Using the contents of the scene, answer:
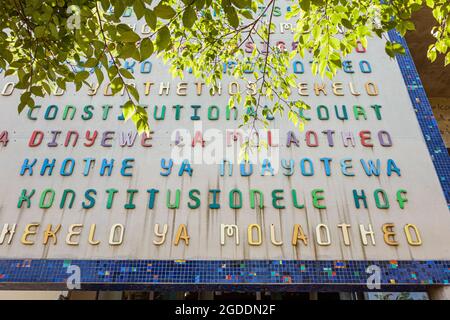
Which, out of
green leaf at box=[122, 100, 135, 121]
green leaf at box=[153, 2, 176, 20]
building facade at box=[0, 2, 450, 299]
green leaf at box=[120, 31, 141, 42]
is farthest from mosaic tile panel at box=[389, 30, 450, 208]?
green leaf at box=[120, 31, 141, 42]

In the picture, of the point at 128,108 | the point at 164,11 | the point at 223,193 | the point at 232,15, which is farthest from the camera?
the point at 223,193

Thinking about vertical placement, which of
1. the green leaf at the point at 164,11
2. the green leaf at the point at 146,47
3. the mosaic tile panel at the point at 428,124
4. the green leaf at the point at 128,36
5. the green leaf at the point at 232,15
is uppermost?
the mosaic tile panel at the point at 428,124

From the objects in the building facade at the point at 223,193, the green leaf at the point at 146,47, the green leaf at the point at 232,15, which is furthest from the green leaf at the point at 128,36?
the building facade at the point at 223,193

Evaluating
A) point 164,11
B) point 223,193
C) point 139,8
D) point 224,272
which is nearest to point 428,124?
point 223,193

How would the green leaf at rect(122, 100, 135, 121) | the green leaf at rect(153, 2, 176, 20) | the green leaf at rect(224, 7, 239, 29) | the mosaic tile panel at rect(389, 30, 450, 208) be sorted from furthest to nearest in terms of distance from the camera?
1. the mosaic tile panel at rect(389, 30, 450, 208)
2. the green leaf at rect(122, 100, 135, 121)
3. the green leaf at rect(224, 7, 239, 29)
4. the green leaf at rect(153, 2, 176, 20)

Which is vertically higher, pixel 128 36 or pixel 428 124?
pixel 428 124

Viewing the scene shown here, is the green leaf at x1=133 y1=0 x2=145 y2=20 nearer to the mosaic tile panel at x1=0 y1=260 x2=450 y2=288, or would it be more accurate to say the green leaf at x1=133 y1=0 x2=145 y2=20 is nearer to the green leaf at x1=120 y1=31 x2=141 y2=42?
the green leaf at x1=120 y1=31 x2=141 y2=42

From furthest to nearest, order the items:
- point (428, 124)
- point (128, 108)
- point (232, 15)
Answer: point (428, 124)
point (128, 108)
point (232, 15)

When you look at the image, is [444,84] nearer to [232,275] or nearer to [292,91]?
[292,91]

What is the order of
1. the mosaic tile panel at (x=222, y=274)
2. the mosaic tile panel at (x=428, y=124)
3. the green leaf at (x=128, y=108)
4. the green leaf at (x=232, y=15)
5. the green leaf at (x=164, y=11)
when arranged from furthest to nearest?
the mosaic tile panel at (x=428, y=124)
the mosaic tile panel at (x=222, y=274)
the green leaf at (x=128, y=108)
the green leaf at (x=232, y=15)
the green leaf at (x=164, y=11)

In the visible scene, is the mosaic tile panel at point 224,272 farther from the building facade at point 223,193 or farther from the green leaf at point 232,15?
the green leaf at point 232,15

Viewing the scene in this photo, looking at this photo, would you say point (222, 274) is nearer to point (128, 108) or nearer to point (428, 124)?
point (128, 108)

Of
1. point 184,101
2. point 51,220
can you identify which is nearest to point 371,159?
point 184,101


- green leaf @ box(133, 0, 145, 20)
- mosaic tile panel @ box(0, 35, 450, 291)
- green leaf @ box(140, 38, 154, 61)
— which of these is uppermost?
green leaf @ box(133, 0, 145, 20)
